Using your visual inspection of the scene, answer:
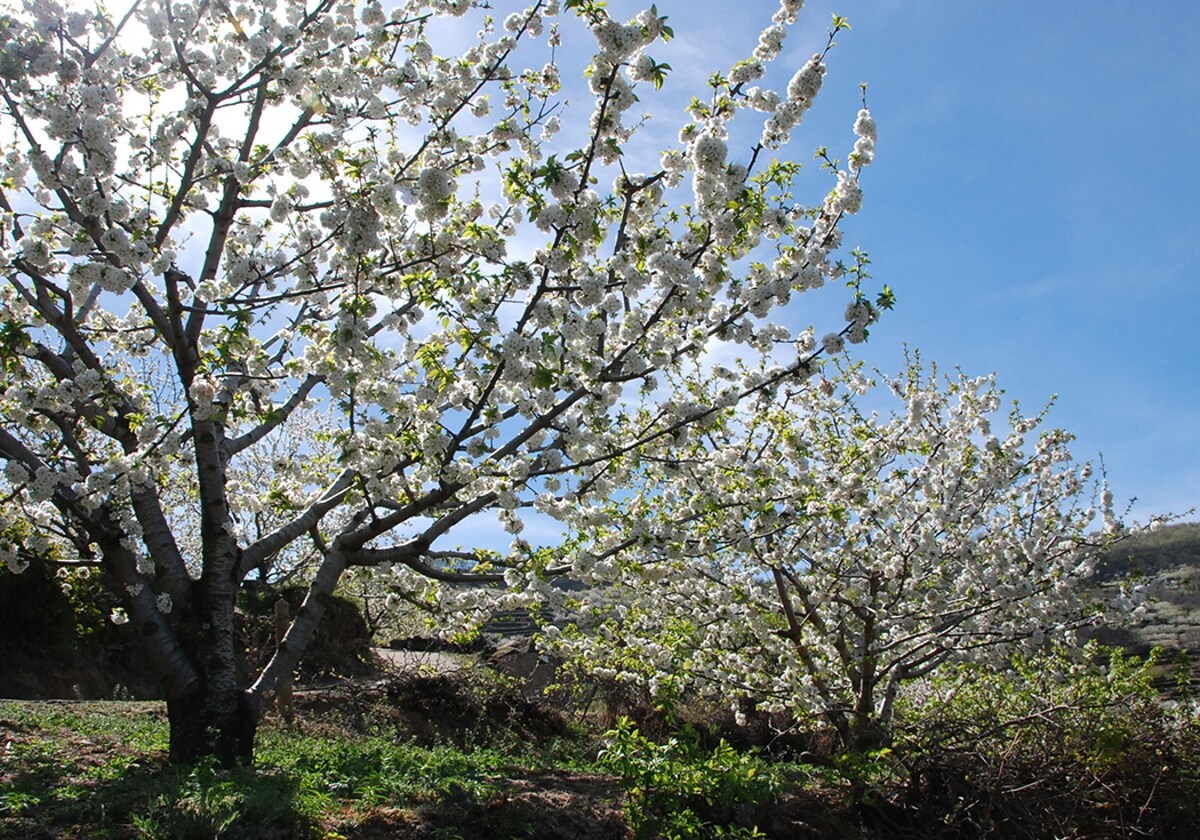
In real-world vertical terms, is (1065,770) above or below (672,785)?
below

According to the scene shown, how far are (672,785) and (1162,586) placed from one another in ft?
25.2

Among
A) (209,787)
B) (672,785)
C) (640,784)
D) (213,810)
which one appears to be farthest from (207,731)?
(672,785)

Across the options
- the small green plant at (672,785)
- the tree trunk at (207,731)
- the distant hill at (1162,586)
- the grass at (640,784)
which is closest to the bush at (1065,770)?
the grass at (640,784)

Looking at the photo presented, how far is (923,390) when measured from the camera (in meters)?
10.9

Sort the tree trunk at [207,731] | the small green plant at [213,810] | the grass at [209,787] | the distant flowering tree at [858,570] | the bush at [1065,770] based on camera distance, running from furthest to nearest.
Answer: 1. the distant flowering tree at [858,570]
2. the bush at [1065,770]
3. the tree trunk at [207,731]
4. the grass at [209,787]
5. the small green plant at [213,810]

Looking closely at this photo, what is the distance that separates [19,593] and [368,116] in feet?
34.8

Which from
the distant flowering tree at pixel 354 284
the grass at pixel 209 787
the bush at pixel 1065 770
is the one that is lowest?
→ the bush at pixel 1065 770

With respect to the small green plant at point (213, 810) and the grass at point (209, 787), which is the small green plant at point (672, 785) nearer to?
the grass at point (209, 787)

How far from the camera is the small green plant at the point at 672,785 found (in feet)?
15.9

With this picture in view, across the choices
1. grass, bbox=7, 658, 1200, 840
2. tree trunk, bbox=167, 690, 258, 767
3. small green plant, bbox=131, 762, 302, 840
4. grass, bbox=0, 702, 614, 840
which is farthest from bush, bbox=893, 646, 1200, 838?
tree trunk, bbox=167, 690, 258, 767

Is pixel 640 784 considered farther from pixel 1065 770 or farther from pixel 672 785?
pixel 1065 770

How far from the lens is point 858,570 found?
9539mm

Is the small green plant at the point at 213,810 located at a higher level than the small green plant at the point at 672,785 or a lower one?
higher

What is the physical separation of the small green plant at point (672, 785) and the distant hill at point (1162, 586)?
22.0ft
